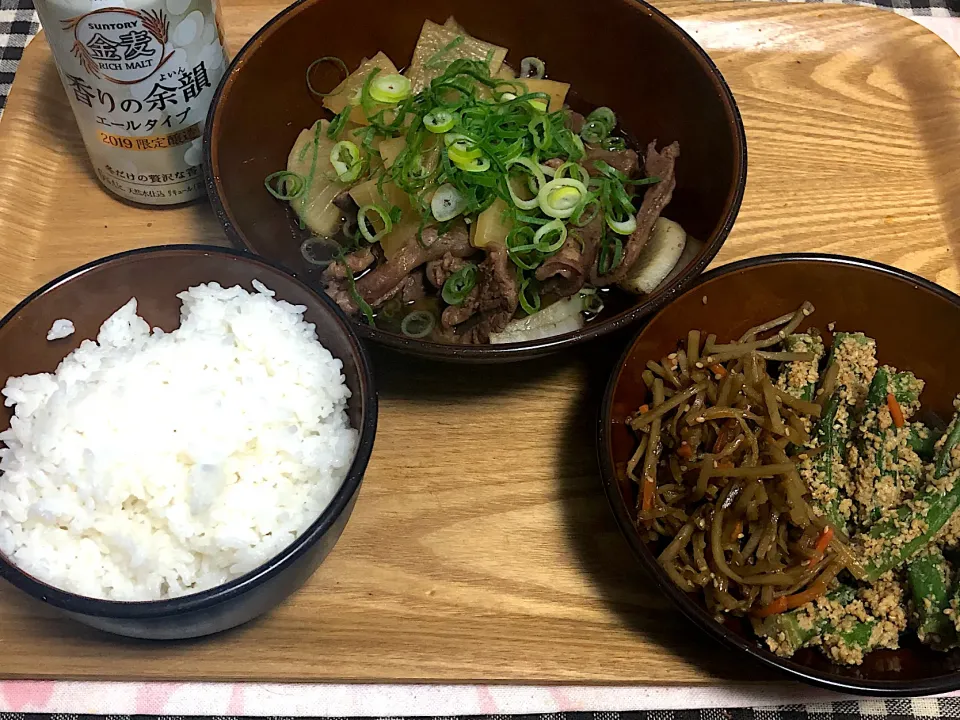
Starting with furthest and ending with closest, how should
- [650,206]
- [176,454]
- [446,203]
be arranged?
1. [650,206]
2. [446,203]
3. [176,454]

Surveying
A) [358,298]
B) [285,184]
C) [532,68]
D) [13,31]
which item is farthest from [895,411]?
[13,31]

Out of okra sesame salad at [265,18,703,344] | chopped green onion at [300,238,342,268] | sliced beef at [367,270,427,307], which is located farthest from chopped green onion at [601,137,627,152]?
chopped green onion at [300,238,342,268]

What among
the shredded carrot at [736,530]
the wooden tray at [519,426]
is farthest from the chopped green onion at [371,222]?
the shredded carrot at [736,530]

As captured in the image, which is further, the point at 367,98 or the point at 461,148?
Answer: the point at 367,98

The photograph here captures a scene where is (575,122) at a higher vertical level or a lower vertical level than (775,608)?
higher

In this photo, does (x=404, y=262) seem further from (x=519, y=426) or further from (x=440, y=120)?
Result: (x=519, y=426)

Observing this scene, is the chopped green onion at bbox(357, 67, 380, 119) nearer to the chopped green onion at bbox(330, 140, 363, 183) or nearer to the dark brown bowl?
the chopped green onion at bbox(330, 140, 363, 183)

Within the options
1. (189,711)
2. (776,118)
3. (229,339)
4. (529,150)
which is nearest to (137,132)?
(229,339)

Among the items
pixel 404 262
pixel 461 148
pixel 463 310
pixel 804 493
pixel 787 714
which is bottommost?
pixel 787 714

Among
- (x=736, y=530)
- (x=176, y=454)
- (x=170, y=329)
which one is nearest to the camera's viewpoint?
(x=176, y=454)
